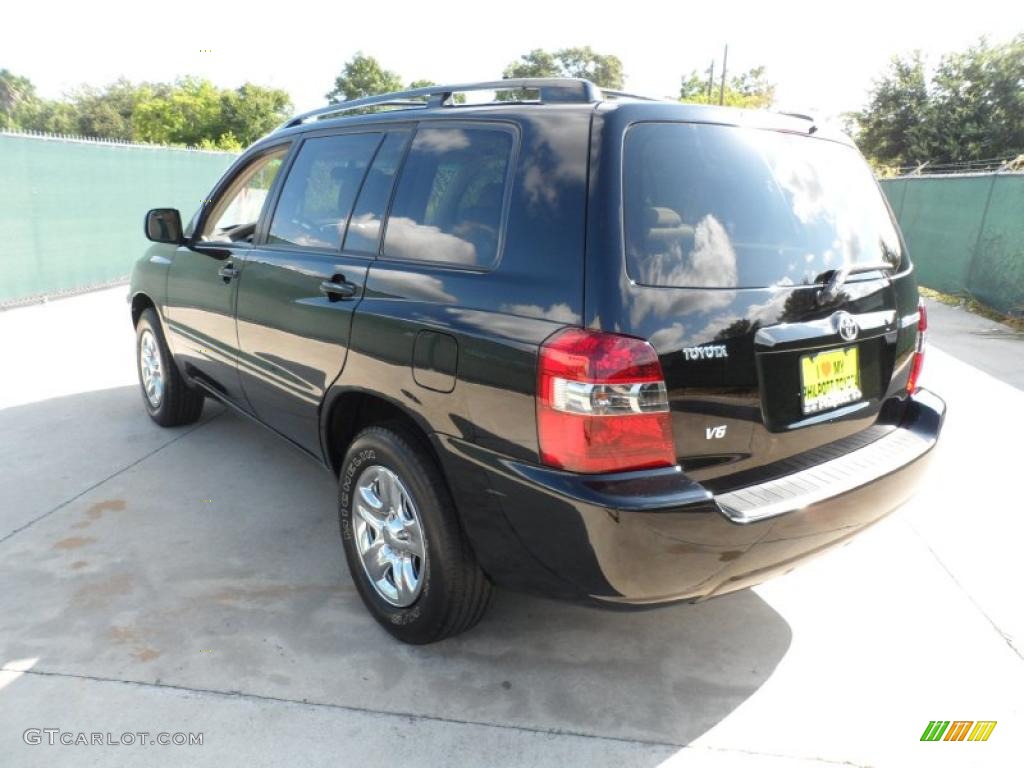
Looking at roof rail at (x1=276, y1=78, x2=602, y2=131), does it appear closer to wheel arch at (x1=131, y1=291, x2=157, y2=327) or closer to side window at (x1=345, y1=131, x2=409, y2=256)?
side window at (x1=345, y1=131, x2=409, y2=256)

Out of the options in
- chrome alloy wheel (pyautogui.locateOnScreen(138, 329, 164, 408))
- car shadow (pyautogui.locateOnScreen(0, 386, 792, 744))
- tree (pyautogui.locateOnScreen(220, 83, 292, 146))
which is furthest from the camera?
tree (pyautogui.locateOnScreen(220, 83, 292, 146))

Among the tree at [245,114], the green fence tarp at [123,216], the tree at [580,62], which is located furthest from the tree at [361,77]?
the green fence tarp at [123,216]

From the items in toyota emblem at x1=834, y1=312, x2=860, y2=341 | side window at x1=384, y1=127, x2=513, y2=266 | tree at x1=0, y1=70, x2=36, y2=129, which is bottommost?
toyota emblem at x1=834, y1=312, x2=860, y2=341

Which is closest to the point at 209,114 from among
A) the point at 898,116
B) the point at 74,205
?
the point at 898,116

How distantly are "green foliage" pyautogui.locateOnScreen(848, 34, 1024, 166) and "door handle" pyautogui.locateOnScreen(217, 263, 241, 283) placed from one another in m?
32.0

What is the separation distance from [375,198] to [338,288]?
37 cm

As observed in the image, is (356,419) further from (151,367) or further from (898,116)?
(898,116)

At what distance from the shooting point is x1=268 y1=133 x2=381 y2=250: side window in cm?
318

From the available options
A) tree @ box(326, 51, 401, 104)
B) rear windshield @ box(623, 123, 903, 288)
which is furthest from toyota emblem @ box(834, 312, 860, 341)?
tree @ box(326, 51, 401, 104)

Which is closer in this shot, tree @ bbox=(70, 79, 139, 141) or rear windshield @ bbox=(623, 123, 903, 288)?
rear windshield @ bbox=(623, 123, 903, 288)

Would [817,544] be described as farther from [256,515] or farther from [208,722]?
[256,515]

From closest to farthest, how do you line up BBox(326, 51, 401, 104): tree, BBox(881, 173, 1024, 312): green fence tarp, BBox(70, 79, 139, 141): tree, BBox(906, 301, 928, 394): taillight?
BBox(906, 301, 928, 394): taillight → BBox(881, 173, 1024, 312): green fence tarp → BBox(70, 79, 139, 141): tree → BBox(326, 51, 401, 104): tree

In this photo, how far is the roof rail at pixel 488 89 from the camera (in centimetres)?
253

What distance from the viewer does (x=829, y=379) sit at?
252 cm
